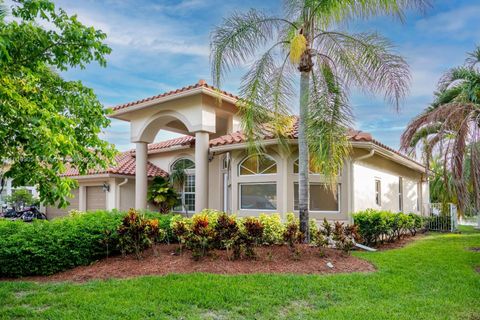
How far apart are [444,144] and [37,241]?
33.4ft

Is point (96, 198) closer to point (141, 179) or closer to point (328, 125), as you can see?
point (141, 179)

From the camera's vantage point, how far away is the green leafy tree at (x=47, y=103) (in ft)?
18.1

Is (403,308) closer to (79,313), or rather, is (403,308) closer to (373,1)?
(79,313)

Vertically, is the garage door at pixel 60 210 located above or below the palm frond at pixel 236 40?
below

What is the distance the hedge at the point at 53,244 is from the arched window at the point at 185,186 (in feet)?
25.1

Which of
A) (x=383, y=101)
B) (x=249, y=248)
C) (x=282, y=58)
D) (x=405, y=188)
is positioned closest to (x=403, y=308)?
(x=249, y=248)

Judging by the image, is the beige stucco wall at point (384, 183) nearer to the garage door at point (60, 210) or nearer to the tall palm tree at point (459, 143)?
the tall palm tree at point (459, 143)

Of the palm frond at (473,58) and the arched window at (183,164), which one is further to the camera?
the arched window at (183,164)

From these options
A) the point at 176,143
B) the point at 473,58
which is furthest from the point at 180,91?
the point at 473,58

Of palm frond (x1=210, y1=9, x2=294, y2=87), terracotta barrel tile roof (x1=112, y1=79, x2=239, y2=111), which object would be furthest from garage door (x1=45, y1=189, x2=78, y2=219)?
palm frond (x1=210, y1=9, x2=294, y2=87)

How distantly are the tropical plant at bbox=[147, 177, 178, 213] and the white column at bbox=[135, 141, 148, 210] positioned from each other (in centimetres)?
88

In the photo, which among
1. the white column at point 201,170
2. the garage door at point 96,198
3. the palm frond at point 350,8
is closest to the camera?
the palm frond at point 350,8

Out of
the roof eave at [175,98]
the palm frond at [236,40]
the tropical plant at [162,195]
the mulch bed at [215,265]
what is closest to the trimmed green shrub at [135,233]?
the mulch bed at [215,265]

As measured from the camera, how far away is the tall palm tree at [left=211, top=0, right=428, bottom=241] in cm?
1020
